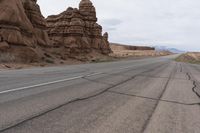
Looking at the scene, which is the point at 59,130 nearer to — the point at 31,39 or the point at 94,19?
the point at 31,39

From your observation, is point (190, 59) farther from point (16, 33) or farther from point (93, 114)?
point (93, 114)

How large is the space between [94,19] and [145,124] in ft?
191

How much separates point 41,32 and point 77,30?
58.9ft

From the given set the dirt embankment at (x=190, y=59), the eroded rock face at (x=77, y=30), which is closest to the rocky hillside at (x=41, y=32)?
the eroded rock face at (x=77, y=30)

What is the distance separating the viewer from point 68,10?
5566cm

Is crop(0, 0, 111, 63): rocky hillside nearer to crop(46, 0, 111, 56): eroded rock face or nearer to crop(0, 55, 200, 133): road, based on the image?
crop(46, 0, 111, 56): eroded rock face

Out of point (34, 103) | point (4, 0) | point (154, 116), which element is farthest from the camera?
point (4, 0)

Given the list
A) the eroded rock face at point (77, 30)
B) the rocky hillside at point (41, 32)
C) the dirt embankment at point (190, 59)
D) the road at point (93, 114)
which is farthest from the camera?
the dirt embankment at point (190, 59)

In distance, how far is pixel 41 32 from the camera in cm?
3428

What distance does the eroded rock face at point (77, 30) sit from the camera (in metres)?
50.1

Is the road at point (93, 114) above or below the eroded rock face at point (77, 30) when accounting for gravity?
below

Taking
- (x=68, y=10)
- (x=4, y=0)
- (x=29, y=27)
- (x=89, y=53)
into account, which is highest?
(x=68, y=10)

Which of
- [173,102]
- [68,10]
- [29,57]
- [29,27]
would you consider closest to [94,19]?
[68,10]

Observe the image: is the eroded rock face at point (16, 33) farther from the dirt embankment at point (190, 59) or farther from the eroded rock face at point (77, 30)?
the dirt embankment at point (190, 59)
